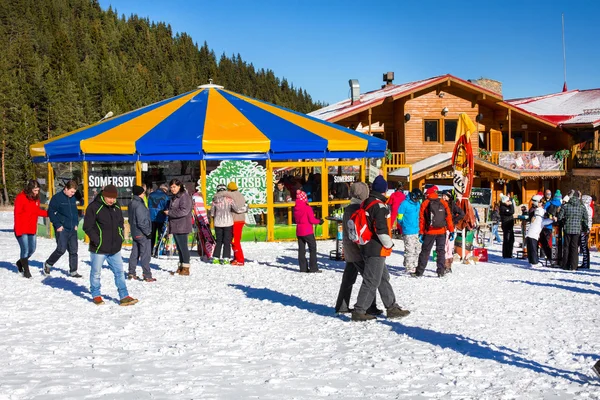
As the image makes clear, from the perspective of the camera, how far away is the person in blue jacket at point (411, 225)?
1080 centimetres

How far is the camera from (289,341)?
6.62 m

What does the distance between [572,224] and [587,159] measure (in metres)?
18.4

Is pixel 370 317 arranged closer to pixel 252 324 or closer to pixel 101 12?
pixel 252 324

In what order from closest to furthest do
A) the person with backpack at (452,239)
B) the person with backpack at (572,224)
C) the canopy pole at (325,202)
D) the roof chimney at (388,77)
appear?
the person with backpack at (452,239) → the person with backpack at (572,224) → the canopy pole at (325,202) → the roof chimney at (388,77)

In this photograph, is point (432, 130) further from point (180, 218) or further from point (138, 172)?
point (180, 218)

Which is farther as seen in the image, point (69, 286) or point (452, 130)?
point (452, 130)

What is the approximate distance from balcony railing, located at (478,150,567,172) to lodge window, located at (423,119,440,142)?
1.94m

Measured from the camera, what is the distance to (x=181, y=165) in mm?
16391

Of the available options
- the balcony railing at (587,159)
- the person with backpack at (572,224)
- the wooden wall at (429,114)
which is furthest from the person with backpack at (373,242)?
the balcony railing at (587,159)

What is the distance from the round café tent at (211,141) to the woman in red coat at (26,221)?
16.2 feet

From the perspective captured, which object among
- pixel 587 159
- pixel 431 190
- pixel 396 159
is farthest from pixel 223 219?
pixel 587 159

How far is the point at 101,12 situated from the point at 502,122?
478 ft

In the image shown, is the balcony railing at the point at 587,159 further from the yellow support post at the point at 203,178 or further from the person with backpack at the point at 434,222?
the person with backpack at the point at 434,222

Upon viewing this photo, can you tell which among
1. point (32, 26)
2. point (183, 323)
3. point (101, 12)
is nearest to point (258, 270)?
point (183, 323)
